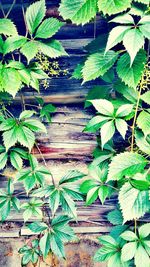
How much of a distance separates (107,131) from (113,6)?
17.8 inches

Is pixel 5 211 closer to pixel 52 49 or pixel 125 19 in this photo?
pixel 52 49

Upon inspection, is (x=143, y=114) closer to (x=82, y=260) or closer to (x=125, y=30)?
(x=125, y=30)

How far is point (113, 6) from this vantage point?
111cm

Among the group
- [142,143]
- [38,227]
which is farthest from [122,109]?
[38,227]

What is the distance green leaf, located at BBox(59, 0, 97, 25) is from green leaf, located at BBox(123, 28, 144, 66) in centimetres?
16

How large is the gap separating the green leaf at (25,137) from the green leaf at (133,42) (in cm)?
61

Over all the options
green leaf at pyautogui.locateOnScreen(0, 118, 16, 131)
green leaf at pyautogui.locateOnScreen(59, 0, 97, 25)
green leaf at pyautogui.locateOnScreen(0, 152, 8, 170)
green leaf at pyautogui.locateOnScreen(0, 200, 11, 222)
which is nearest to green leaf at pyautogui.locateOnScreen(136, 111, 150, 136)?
green leaf at pyautogui.locateOnScreen(59, 0, 97, 25)

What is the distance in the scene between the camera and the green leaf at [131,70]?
3.98 feet

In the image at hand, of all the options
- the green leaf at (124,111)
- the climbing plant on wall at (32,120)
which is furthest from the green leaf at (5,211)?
the green leaf at (124,111)

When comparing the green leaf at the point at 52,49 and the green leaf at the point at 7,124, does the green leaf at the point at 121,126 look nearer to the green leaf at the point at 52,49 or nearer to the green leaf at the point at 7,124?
the green leaf at the point at 52,49

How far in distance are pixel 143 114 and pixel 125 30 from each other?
0.38 m

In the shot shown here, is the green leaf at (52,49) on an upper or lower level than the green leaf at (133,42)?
lower

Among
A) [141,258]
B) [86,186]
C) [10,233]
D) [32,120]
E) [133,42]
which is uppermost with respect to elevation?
[133,42]

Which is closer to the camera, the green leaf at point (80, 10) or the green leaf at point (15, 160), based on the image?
the green leaf at point (80, 10)
